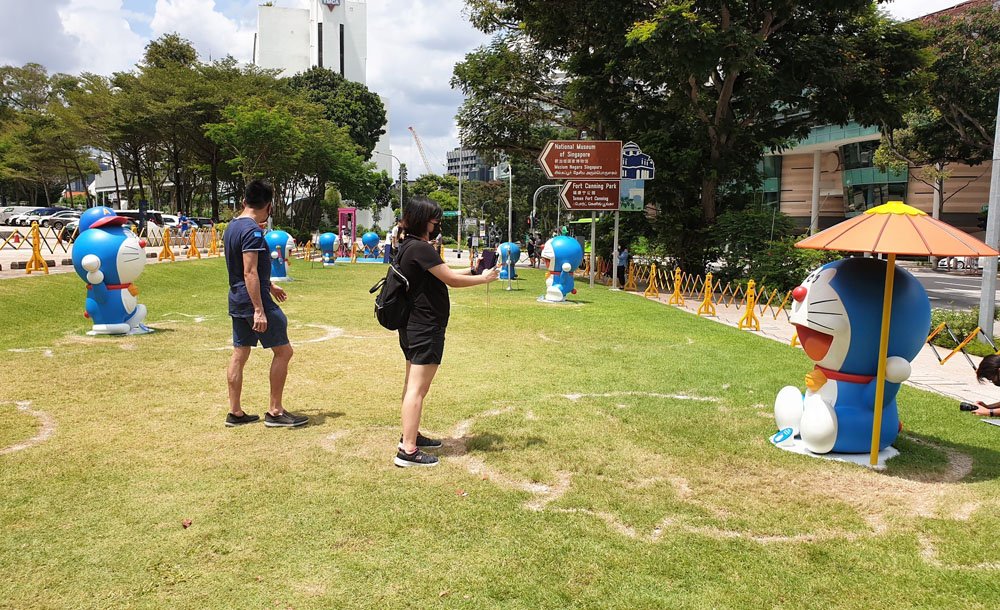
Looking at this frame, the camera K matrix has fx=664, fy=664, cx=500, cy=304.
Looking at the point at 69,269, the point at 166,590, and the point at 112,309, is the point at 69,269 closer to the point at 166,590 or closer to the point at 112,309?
the point at 112,309

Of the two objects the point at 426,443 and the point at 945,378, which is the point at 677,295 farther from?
the point at 426,443

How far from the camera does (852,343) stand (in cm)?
517

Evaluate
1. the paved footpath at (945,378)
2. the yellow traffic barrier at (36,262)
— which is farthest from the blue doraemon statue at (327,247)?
the paved footpath at (945,378)

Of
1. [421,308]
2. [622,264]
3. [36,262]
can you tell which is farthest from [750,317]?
[36,262]

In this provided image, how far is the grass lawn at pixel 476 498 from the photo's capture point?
332 centimetres

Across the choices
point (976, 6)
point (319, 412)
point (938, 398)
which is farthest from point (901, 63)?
point (319, 412)

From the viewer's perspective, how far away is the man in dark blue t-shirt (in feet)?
17.5

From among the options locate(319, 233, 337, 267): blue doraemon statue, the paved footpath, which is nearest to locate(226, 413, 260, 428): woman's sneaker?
the paved footpath

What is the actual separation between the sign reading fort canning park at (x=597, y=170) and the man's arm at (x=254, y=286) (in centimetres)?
1708

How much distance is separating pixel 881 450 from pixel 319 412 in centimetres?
495

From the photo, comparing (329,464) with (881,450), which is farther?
(881,450)

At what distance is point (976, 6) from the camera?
27.6 m

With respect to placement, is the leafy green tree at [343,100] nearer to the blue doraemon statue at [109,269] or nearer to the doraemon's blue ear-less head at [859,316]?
the blue doraemon statue at [109,269]

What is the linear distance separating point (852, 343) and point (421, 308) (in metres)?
3.35
